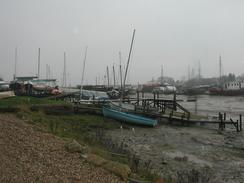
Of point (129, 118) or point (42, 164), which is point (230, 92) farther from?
point (42, 164)

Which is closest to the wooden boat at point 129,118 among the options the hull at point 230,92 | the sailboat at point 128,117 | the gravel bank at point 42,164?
the sailboat at point 128,117

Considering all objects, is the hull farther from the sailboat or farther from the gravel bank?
the gravel bank

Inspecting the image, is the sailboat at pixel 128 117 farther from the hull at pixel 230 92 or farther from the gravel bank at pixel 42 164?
the hull at pixel 230 92

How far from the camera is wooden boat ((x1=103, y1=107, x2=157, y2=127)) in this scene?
25.2 m

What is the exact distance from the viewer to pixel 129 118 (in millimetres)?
25484

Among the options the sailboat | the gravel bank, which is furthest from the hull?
the gravel bank

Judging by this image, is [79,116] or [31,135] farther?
[79,116]

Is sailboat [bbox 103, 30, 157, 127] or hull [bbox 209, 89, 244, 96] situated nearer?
sailboat [bbox 103, 30, 157, 127]

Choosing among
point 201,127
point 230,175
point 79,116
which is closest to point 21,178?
point 230,175

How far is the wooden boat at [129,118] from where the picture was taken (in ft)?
82.6

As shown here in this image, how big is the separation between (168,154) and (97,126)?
854 cm

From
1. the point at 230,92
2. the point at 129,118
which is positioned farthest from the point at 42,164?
the point at 230,92

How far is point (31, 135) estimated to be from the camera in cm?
1182

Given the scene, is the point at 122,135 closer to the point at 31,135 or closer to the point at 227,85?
the point at 31,135
